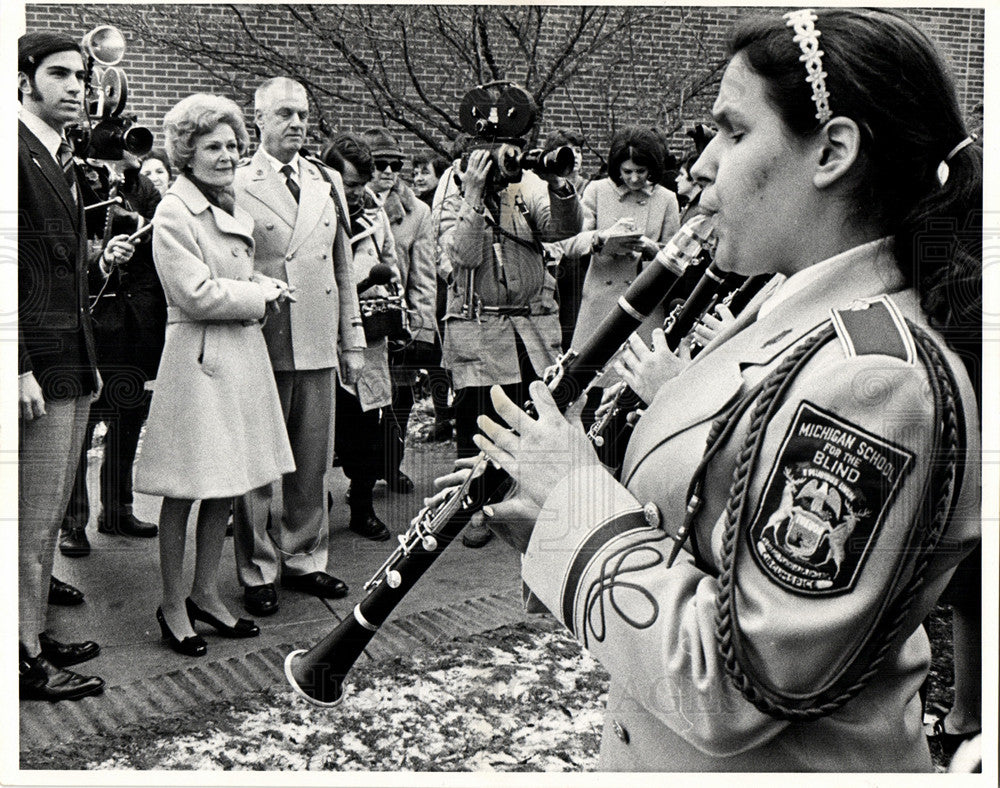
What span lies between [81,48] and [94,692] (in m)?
1.59

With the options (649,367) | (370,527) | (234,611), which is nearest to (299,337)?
(370,527)

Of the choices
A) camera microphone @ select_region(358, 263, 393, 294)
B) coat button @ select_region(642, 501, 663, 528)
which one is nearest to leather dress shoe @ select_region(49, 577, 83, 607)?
camera microphone @ select_region(358, 263, 393, 294)

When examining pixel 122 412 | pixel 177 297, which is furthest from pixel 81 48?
pixel 122 412

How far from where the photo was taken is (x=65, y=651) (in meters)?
2.93

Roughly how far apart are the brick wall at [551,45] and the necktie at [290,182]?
21 centimetres

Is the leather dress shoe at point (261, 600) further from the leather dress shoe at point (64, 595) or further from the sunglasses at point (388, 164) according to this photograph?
the sunglasses at point (388, 164)

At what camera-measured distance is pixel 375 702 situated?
9.59 feet

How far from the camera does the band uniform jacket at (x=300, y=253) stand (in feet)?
11.4

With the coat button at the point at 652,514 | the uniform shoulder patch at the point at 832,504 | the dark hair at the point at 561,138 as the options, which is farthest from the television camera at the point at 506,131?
the uniform shoulder patch at the point at 832,504

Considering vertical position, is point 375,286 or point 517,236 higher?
point 517,236

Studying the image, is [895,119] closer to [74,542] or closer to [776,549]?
[776,549]

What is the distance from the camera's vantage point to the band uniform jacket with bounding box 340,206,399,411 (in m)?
4.10

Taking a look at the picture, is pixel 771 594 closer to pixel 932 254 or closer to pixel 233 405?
pixel 932 254

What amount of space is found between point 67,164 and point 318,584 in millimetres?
1535
